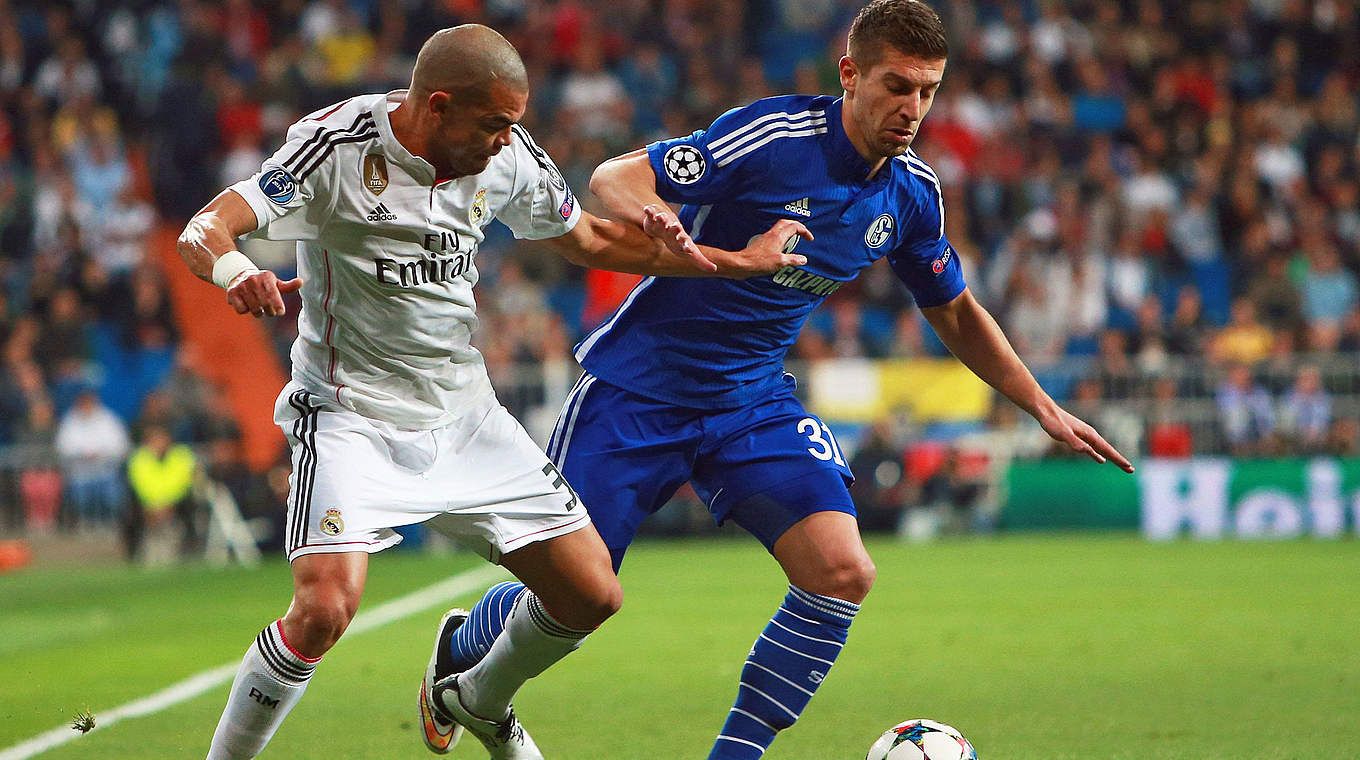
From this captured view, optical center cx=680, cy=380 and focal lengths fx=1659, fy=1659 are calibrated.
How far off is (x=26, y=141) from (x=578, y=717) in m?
16.2

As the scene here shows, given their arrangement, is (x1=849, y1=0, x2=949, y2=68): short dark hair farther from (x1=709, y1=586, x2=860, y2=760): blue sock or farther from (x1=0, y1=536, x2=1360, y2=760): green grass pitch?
(x1=0, y1=536, x2=1360, y2=760): green grass pitch

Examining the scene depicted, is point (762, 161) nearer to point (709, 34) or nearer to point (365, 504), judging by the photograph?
point (365, 504)

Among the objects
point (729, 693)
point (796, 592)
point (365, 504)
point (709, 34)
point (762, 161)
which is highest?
A: point (709, 34)

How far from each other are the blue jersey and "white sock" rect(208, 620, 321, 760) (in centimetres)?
156

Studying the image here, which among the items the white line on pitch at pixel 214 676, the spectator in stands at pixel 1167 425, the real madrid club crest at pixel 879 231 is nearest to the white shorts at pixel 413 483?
the real madrid club crest at pixel 879 231

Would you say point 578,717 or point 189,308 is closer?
point 578,717

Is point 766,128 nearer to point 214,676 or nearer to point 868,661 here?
point 868,661

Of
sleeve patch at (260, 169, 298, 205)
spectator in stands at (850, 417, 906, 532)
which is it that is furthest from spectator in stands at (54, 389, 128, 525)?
sleeve patch at (260, 169, 298, 205)

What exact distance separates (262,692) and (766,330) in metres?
2.07

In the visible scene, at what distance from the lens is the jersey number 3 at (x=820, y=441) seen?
558 cm

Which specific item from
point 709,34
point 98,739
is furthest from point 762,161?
point 709,34

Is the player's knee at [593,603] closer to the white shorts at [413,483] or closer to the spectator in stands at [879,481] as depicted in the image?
the white shorts at [413,483]

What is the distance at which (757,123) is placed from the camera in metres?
5.54

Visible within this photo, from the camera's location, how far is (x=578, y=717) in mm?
6992
